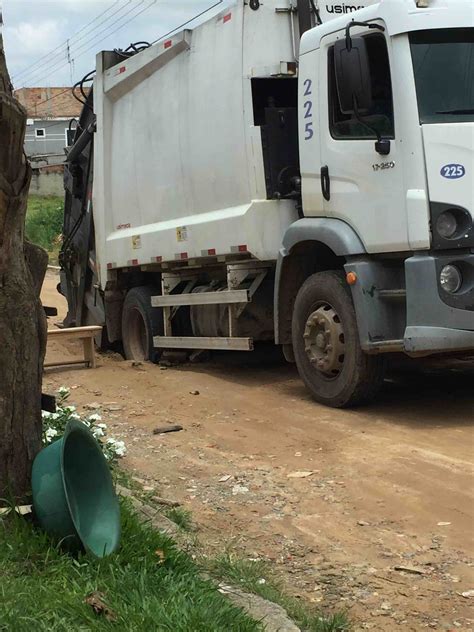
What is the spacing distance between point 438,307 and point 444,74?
158 cm

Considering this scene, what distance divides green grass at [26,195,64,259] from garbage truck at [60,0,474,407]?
15916mm

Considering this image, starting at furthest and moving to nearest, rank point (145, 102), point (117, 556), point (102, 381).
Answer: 1. point (145, 102)
2. point (102, 381)
3. point (117, 556)

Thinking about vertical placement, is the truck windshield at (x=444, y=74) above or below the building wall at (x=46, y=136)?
below

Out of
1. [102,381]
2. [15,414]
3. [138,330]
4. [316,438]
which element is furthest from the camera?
[138,330]

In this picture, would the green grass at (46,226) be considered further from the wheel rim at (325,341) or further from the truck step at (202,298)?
the wheel rim at (325,341)

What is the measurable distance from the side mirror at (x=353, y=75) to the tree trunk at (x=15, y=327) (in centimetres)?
301

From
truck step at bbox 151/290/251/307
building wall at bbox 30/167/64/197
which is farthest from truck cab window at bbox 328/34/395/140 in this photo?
building wall at bbox 30/167/64/197

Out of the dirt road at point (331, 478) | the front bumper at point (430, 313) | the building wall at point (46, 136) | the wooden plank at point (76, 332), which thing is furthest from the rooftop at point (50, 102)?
the front bumper at point (430, 313)

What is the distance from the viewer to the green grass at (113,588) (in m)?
3.01

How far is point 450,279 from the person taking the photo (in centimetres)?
620

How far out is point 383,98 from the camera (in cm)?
641

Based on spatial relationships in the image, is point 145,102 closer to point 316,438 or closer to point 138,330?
point 138,330

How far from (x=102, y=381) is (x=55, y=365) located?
3.76 feet

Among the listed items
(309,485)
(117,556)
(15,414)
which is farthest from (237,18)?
(117,556)
